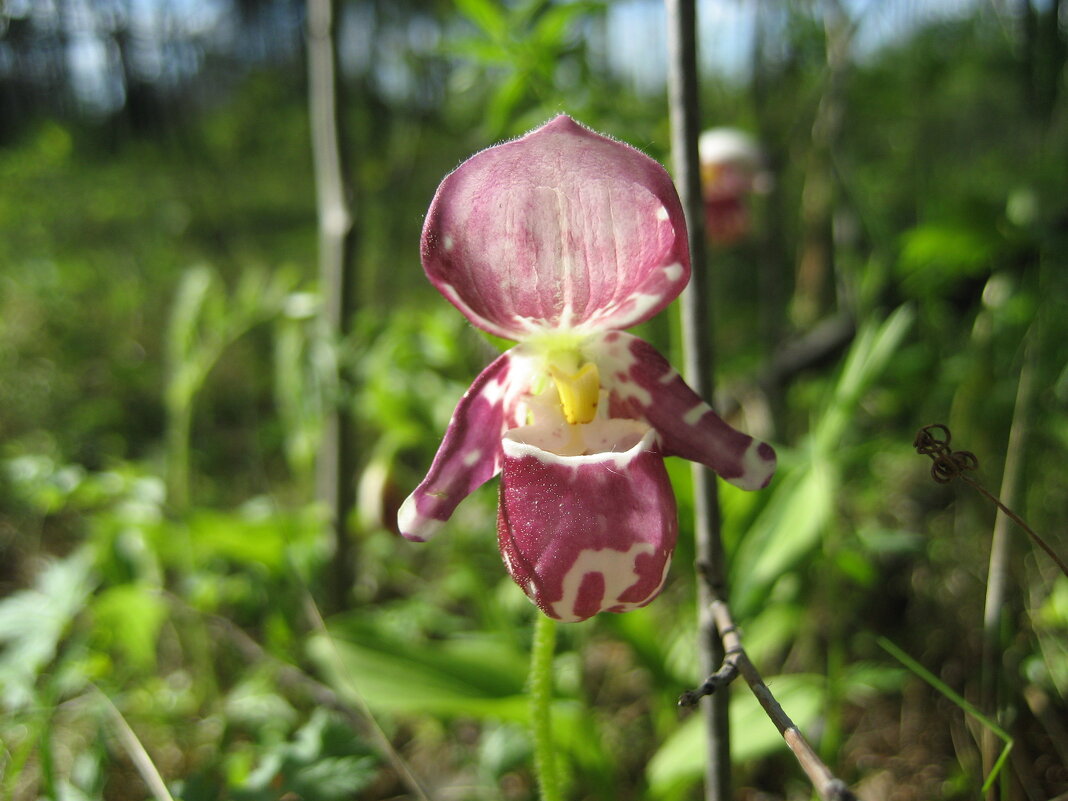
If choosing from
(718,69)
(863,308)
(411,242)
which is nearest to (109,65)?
(411,242)

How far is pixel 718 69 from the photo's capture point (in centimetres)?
196

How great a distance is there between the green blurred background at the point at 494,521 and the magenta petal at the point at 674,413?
168mm

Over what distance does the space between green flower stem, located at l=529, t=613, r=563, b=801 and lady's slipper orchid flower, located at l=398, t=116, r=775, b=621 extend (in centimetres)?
9

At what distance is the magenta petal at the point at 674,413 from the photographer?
47 cm

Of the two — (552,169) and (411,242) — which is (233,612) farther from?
(411,242)

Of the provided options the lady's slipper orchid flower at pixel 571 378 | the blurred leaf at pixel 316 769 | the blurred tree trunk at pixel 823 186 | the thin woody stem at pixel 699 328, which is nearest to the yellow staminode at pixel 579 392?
the lady's slipper orchid flower at pixel 571 378

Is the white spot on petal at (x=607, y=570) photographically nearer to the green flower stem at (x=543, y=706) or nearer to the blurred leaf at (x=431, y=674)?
the green flower stem at (x=543, y=706)

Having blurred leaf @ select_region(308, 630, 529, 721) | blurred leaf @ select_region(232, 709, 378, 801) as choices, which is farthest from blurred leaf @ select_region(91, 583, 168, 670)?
blurred leaf @ select_region(232, 709, 378, 801)

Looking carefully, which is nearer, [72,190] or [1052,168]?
[1052,168]

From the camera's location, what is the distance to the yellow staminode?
0.49 metres

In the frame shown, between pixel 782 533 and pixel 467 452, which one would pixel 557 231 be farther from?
pixel 782 533

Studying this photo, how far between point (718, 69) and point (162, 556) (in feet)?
5.73

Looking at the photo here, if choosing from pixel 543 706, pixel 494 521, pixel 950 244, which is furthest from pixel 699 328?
pixel 494 521

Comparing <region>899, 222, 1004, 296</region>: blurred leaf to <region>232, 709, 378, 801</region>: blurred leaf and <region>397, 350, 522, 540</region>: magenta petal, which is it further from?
<region>232, 709, 378, 801</region>: blurred leaf
